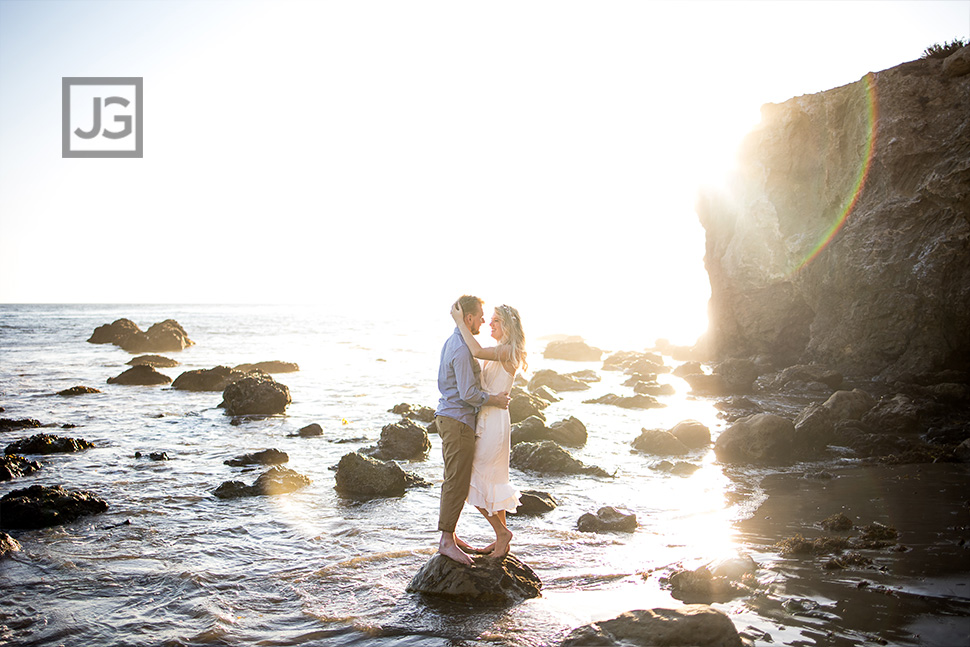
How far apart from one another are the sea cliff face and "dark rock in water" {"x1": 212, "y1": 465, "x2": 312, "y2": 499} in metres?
20.8

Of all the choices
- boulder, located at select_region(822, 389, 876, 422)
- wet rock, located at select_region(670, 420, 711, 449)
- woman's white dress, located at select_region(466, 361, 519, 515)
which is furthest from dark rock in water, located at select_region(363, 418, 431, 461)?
boulder, located at select_region(822, 389, 876, 422)

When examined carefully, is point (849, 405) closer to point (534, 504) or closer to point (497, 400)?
point (534, 504)

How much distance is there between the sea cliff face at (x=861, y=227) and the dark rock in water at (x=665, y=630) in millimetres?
20060

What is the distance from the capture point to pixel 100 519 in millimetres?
9281

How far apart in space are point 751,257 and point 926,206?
Result: 37.8 ft

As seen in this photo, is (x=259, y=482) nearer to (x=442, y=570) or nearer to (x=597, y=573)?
(x=442, y=570)

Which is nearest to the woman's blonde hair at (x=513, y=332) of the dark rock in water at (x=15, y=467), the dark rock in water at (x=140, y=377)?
the dark rock in water at (x=15, y=467)

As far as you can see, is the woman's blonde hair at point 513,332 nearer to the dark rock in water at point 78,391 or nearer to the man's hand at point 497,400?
the man's hand at point 497,400

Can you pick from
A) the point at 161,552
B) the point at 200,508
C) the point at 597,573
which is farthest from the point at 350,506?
the point at 597,573

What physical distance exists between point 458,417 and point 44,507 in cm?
682

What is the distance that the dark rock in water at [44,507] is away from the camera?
8.75 metres

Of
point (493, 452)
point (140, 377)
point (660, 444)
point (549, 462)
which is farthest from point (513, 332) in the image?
point (140, 377)

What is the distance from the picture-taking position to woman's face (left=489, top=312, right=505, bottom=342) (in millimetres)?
6403

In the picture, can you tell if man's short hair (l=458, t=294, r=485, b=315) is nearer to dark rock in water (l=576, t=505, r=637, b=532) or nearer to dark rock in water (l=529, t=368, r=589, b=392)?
dark rock in water (l=576, t=505, r=637, b=532)
